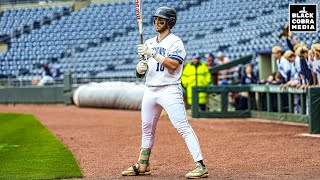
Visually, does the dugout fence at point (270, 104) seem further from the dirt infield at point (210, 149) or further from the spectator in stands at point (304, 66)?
the dirt infield at point (210, 149)

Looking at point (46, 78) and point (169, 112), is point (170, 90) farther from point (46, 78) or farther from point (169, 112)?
point (46, 78)

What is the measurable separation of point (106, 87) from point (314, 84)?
12883 millimetres

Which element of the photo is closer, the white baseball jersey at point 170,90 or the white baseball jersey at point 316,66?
the white baseball jersey at point 170,90

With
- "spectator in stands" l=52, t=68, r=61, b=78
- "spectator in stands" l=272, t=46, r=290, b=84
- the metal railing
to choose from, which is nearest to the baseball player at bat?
"spectator in stands" l=272, t=46, r=290, b=84

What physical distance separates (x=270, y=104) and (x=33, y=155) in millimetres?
8423

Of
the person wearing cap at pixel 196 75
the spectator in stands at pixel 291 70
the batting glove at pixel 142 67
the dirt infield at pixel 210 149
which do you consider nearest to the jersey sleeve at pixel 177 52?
the batting glove at pixel 142 67

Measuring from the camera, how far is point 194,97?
21.3 m

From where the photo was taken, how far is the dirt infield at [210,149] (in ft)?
31.8

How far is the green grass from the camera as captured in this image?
9.78 metres

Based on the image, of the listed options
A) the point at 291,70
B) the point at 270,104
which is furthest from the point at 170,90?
the point at 270,104

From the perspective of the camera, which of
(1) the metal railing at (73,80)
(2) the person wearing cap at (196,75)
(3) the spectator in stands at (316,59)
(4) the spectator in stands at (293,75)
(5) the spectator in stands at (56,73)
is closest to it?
(3) the spectator in stands at (316,59)

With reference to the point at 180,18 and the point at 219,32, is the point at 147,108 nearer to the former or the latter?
the point at 219,32

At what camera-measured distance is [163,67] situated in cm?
927

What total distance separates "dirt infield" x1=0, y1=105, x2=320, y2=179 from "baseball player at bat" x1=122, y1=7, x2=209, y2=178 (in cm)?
37
